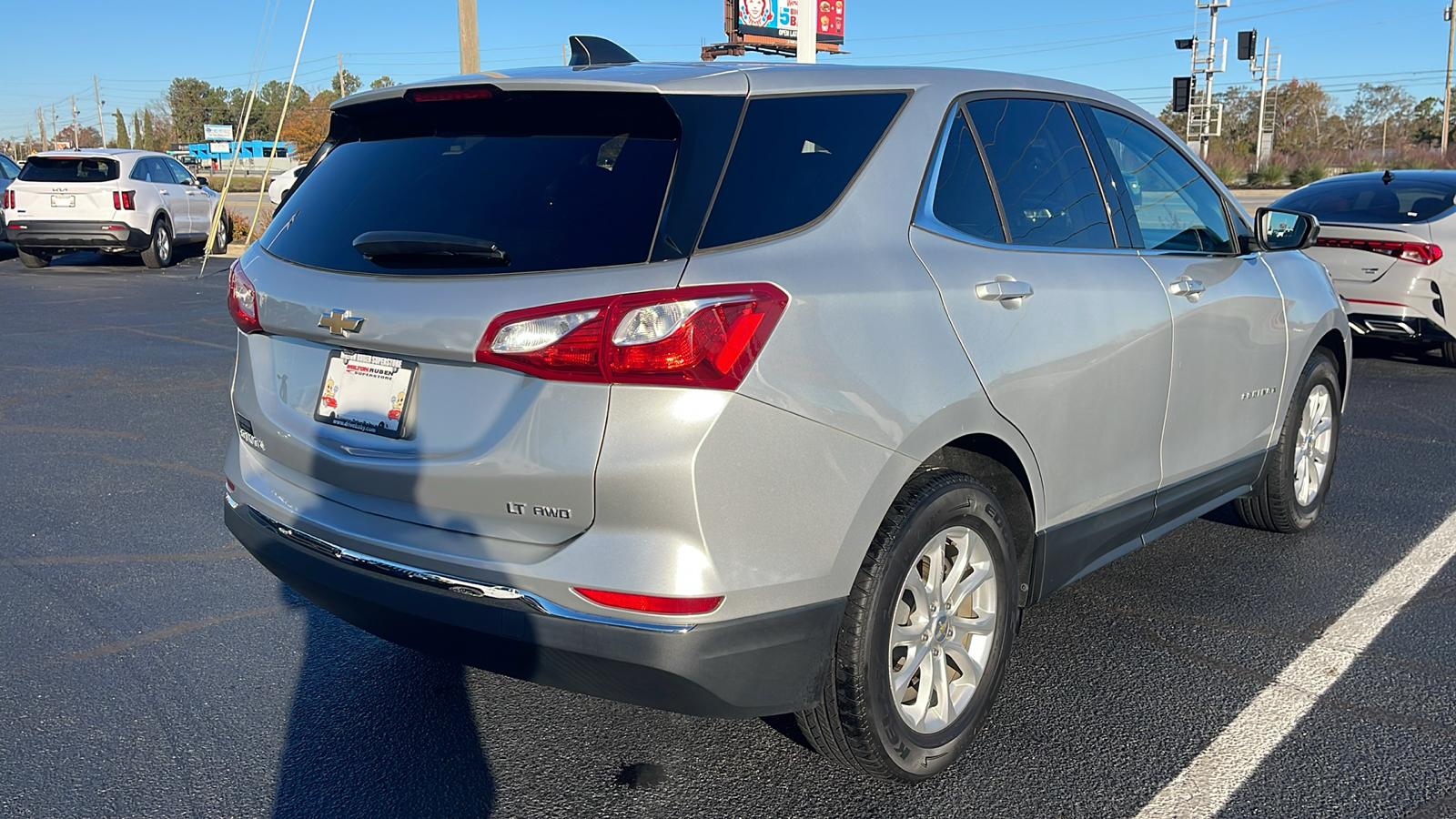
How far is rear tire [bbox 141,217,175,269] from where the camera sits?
57.7 ft

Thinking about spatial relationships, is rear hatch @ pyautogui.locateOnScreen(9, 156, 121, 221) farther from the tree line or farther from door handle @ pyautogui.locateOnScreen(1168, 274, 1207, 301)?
the tree line

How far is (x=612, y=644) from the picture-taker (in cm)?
239

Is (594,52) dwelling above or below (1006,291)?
above

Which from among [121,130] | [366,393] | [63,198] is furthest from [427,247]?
[121,130]

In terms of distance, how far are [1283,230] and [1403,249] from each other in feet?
16.5

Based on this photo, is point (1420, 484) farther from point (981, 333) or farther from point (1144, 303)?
point (981, 333)

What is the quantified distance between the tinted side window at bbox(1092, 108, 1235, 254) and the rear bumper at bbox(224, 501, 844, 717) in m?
2.00

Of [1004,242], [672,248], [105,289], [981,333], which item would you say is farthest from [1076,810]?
[105,289]

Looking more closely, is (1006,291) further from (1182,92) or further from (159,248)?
(1182,92)

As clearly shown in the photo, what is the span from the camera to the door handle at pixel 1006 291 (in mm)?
2930

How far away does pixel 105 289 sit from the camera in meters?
14.6

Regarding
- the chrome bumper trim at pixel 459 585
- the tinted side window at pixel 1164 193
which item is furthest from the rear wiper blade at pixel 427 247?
the tinted side window at pixel 1164 193

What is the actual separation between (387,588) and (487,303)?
70 centimetres

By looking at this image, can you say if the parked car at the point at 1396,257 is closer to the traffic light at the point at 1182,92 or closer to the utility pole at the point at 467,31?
the utility pole at the point at 467,31
